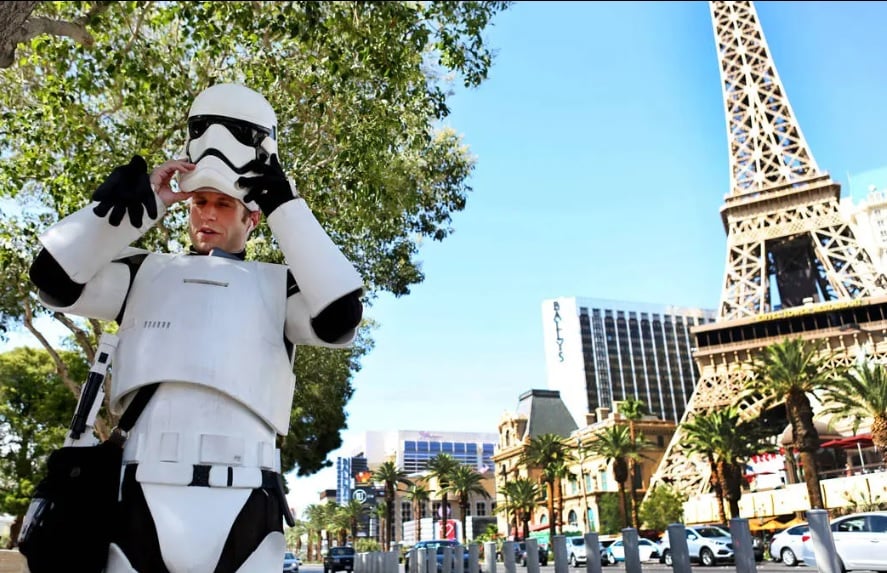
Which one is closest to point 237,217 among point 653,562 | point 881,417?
point 881,417

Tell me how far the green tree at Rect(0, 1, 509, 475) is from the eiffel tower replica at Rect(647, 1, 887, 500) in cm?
3883

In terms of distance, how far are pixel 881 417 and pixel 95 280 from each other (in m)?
26.9

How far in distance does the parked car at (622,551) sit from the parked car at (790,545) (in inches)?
292

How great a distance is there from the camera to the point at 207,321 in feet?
8.64

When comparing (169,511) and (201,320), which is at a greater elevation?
(201,320)

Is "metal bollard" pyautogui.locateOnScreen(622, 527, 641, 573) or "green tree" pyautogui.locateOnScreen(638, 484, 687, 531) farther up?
"green tree" pyautogui.locateOnScreen(638, 484, 687, 531)

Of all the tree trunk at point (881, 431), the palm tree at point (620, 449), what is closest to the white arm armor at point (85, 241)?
the tree trunk at point (881, 431)

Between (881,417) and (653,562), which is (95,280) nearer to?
(881,417)

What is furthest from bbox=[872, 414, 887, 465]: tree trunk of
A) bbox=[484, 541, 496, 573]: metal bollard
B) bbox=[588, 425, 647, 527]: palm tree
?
bbox=[484, 541, 496, 573]: metal bollard

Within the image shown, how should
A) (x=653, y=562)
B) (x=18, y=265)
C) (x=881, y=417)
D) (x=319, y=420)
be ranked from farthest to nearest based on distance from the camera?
(x=653, y=562)
(x=881, y=417)
(x=319, y=420)
(x=18, y=265)

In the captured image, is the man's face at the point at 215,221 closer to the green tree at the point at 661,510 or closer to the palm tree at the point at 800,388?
the palm tree at the point at 800,388

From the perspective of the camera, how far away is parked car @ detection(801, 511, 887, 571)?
13.1 m

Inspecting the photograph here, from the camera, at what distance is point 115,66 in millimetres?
7344

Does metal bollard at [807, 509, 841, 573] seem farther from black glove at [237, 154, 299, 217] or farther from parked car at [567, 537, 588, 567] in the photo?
parked car at [567, 537, 588, 567]
